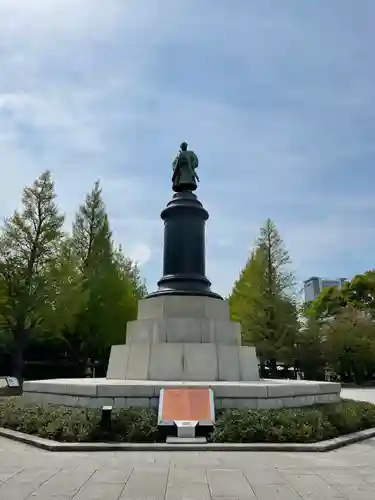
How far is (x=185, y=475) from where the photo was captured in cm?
573

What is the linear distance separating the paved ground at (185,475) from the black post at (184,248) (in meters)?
6.62

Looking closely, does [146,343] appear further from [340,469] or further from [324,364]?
[324,364]

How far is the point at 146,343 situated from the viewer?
11.9 m

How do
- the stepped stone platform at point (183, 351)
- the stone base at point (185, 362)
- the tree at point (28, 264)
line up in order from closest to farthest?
the stepped stone platform at point (183, 351)
the stone base at point (185, 362)
the tree at point (28, 264)

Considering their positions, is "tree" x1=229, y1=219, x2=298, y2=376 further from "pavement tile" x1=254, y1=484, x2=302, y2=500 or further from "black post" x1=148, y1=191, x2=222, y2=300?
"pavement tile" x1=254, y1=484, x2=302, y2=500

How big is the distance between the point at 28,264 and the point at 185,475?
20.7 meters

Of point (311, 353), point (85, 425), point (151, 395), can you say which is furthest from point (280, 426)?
point (311, 353)

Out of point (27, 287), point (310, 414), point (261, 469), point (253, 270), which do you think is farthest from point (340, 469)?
point (253, 270)

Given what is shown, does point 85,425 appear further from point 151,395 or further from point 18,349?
point 18,349

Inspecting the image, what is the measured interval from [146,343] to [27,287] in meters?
14.1

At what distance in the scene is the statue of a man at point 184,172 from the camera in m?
14.7

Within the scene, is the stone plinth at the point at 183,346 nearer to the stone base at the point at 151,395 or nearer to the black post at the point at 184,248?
the black post at the point at 184,248

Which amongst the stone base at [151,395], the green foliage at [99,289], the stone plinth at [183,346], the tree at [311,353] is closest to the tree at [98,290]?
the green foliage at [99,289]

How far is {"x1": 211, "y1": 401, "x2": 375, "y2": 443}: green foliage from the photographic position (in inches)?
311
